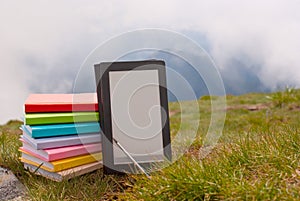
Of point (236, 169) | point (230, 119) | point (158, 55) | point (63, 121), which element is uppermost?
point (158, 55)

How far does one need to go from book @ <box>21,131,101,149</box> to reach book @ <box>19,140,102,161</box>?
0.02 metres

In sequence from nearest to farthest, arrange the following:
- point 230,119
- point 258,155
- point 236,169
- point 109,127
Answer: point 236,169
point 258,155
point 109,127
point 230,119

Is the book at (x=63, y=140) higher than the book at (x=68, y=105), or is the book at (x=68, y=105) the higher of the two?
the book at (x=68, y=105)

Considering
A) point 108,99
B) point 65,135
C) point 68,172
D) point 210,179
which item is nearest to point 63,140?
point 65,135

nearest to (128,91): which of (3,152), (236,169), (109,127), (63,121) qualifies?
(109,127)

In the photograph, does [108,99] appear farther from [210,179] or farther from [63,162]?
[210,179]

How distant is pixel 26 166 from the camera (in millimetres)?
2465

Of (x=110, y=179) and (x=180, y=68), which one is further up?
(x=180, y=68)

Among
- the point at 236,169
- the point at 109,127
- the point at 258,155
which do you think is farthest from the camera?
the point at 109,127

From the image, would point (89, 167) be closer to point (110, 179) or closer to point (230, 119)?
point (110, 179)

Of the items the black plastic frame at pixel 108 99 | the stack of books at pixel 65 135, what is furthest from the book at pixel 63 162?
the black plastic frame at pixel 108 99

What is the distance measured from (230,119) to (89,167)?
3.49 metres

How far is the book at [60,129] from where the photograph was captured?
2215 millimetres

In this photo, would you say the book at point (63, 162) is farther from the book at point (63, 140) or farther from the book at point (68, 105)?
the book at point (68, 105)
